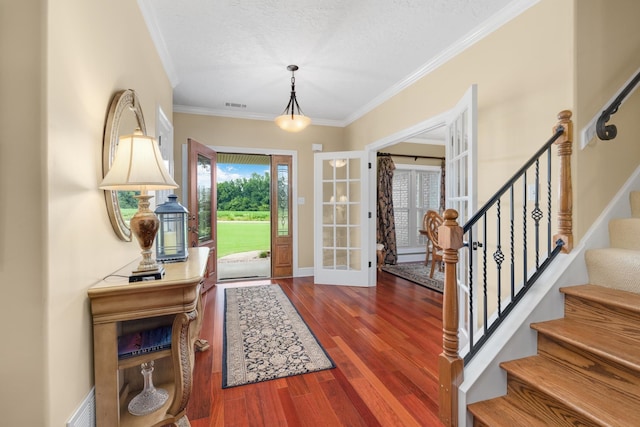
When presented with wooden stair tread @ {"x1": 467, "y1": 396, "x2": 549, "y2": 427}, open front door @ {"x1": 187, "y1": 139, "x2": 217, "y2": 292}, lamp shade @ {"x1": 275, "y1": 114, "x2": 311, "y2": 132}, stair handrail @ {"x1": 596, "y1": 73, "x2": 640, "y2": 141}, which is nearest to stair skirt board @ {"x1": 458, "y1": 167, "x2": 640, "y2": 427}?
wooden stair tread @ {"x1": 467, "y1": 396, "x2": 549, "y2": 427}

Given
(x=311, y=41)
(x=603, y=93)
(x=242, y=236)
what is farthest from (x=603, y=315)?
(x=242, y=236)

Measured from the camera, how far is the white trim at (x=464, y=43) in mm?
2125

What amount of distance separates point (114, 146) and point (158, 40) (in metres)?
1.61

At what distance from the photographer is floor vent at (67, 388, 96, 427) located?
1147mm

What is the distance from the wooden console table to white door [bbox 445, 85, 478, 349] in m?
1.85

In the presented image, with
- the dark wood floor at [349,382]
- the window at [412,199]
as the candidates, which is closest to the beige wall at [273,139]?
the dark wood floor at [349,382]

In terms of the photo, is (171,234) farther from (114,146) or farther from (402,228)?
(402,228)

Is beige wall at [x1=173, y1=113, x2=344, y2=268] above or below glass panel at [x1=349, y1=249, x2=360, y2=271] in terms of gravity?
above

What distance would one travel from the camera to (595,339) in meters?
1.42

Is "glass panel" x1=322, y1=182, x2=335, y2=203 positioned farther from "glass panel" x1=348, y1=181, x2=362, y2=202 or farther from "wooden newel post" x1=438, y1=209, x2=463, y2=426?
"wooden newel post" x1=438, y1=209, x2=463, y2=426

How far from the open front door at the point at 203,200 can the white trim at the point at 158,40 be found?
831mm

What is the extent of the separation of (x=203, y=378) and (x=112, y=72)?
2038mm

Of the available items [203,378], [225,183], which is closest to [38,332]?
[203,378]

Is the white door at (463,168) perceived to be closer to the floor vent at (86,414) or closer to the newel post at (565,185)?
the newel post at (565,185)
